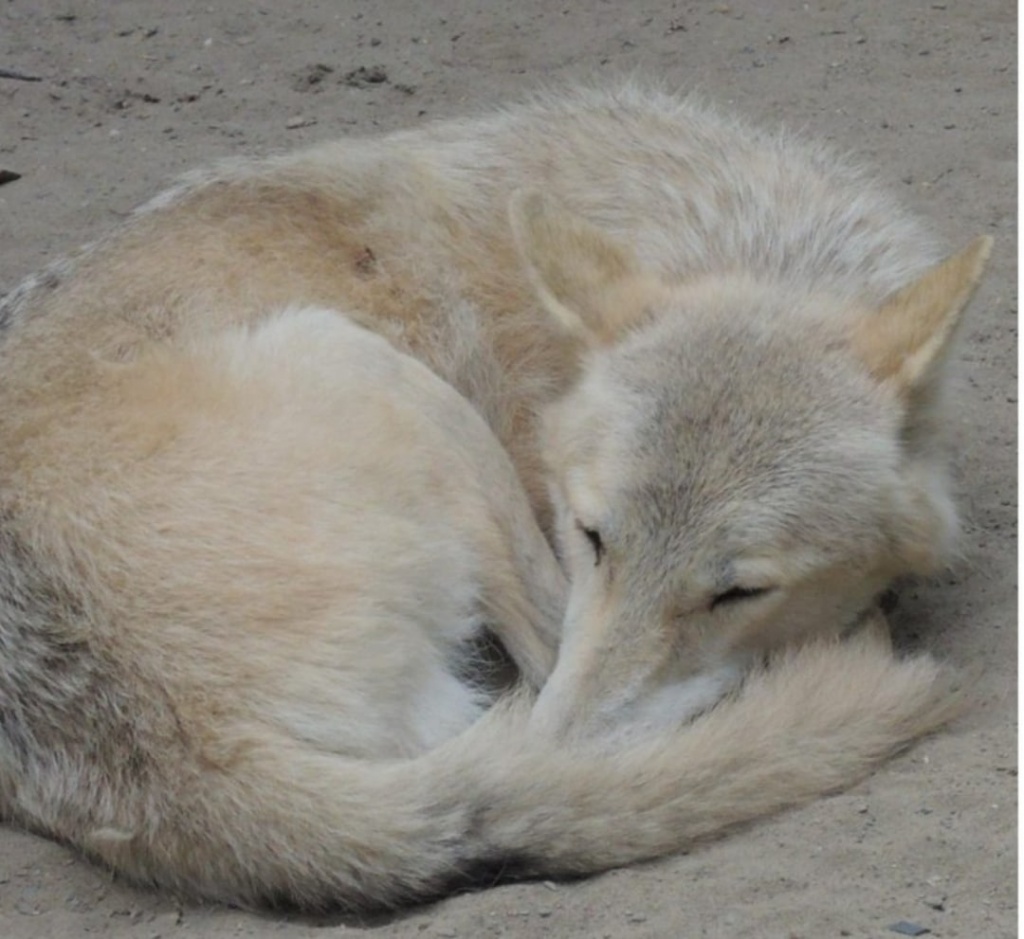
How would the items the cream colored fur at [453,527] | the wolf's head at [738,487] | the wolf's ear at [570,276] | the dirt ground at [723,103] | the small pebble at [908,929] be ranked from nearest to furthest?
the small pebble at [908,929] < the dirt ground at [723,103] < the cream colored fur at [453,527] < the wolf's head at [738,487] < the wolf's ear at [570,276]

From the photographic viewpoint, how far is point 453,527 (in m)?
4.49

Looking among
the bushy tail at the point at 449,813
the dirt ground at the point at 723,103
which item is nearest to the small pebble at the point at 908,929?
the dirt ground at the point at 723,103

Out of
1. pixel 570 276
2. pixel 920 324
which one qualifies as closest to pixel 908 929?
pixel 920 324

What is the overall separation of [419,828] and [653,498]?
40.4 inches

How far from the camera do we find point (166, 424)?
14.4 ft

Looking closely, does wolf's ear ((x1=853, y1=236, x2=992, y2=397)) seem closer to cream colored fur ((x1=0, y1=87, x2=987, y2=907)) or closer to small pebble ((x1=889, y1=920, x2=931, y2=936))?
cream colored fur ((x1=0, y1=87, x2=987, y2=907))

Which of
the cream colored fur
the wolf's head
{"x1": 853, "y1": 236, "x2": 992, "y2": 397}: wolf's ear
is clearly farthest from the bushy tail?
{"x1": 853, "y1": 236, "x2": 992, "y2": 397}: wolf's ear

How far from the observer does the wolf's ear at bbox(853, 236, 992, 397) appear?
14.0ft

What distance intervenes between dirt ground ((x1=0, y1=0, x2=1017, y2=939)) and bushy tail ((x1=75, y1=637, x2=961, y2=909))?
6cm

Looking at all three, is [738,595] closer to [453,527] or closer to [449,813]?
[453,527]

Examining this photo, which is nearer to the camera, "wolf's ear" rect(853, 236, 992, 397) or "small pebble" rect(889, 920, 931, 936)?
"small pebble" rect(889, 920, 931, 936)

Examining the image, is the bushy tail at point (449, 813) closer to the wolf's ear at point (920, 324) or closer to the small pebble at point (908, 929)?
the small pebble at point (908, 929)

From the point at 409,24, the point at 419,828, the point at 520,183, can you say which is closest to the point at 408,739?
the point at 419,828

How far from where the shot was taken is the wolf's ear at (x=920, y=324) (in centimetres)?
428
